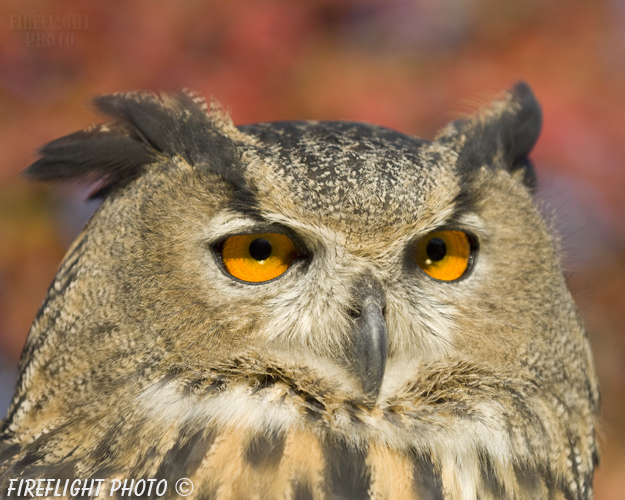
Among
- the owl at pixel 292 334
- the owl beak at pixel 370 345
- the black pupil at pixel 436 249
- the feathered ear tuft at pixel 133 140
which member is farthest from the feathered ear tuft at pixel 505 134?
the feathered ear tuft at pixel 133 140

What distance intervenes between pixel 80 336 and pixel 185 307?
9.1 inches

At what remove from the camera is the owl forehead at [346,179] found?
4.29 feet

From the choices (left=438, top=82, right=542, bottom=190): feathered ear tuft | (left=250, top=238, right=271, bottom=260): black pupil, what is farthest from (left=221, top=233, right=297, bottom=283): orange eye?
(left=438, top=82, right=542, bottom=190): feathered ear tuft

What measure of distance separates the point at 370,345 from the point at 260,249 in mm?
269

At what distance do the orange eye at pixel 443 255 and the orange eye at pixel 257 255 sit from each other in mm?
256

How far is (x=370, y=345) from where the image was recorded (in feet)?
4.22

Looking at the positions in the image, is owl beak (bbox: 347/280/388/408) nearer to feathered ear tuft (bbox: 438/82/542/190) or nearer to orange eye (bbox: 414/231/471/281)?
orange eye (bbox: 414/231/471/281)

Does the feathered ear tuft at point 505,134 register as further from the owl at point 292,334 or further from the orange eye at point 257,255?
the orange eye at point 257,255

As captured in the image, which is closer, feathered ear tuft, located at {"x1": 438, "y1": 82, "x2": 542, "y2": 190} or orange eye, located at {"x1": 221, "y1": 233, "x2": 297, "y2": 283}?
orange eye, located at {"x1": 221, "y1": 233, "x2": 297, "y2": 283}

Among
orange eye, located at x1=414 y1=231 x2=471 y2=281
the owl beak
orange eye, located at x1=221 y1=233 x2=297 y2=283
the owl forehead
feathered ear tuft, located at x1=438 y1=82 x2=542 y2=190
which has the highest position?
feathered ear tuft, located at x1=438 y1=82 x2=542 y2=190

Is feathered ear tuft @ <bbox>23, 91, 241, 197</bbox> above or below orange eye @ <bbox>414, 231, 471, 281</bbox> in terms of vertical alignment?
above

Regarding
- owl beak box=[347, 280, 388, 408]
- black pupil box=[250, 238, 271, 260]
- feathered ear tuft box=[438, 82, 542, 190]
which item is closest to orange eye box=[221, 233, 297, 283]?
black pupil box=[250, 238, 271, 260]

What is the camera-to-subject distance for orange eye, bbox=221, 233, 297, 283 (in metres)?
1.33

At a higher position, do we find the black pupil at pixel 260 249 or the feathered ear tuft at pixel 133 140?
the feathered ear tuft at pixel 133 140
